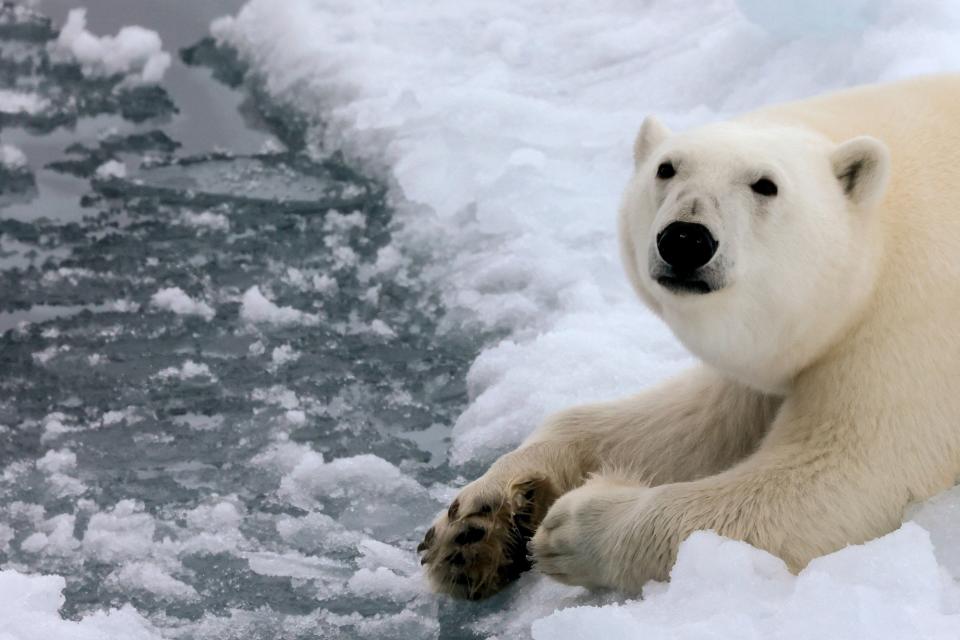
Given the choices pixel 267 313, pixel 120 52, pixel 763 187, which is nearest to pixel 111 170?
pixel 120 52

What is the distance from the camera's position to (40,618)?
3395mm

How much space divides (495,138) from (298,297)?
5.43 feet

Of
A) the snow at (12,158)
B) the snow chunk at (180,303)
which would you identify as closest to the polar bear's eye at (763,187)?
the snow chunk at (180,303)

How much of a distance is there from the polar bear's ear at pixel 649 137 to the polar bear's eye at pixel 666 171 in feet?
1.14

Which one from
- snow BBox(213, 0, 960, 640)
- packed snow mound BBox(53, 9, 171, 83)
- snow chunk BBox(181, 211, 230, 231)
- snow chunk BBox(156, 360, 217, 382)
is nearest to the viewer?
snow BBox(213, 0, 960, 640)

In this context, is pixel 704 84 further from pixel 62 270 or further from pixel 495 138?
pixel 62 270

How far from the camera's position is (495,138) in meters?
7.20

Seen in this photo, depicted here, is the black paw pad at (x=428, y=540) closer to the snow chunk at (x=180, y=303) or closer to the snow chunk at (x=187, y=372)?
the snow chunk at (x=187, y=372)

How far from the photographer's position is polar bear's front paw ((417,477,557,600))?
3904mm

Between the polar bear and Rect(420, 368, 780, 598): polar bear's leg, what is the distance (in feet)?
0.76

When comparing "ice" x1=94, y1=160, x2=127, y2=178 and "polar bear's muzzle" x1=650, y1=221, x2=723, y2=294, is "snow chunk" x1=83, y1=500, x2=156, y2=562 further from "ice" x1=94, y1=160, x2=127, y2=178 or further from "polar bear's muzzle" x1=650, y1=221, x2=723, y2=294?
"ice" x1=94, y1=160, x2=127, y2=178

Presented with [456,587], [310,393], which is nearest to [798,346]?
[456,587]

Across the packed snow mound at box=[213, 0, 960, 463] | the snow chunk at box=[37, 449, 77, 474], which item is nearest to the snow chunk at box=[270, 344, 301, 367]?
the packed snow mound at box=[213, 0, 960, 463]

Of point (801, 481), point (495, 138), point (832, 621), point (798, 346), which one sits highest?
point (495, 138)
